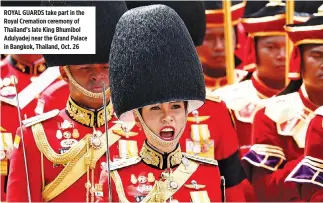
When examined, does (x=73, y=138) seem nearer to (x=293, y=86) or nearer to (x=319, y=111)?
(x=319, y=111)

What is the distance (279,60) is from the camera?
20.7 feet

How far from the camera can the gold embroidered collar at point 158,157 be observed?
4656mm

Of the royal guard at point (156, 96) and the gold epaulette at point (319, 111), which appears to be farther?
the gold epaulette at point (319, 111)

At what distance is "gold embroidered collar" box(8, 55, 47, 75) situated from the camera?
648cm

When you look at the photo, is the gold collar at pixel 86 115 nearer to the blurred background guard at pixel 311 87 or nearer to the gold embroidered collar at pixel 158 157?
the gold embroidered collar at pixel 158 157

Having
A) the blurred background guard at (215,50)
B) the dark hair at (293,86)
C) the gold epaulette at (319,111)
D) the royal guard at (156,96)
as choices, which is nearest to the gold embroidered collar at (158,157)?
the royal guard at (156,96)

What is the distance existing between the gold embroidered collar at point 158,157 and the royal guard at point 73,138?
382 mm

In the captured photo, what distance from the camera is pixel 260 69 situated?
648 cm

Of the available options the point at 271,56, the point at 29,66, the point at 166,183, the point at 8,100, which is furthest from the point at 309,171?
the point at 29,66

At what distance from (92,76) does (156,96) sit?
1.93 ft

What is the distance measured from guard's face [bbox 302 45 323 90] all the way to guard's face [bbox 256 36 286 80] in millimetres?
471

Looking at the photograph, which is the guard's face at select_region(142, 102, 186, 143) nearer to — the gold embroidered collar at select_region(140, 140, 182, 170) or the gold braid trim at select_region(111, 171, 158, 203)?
the gold embroidered collar at select_region(140, 140, 182, 170)

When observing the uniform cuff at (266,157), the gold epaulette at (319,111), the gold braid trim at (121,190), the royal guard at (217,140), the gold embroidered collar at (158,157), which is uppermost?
the gold embroidered collar at (158,157)

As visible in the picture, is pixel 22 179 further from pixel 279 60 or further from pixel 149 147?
pixel 279 60
